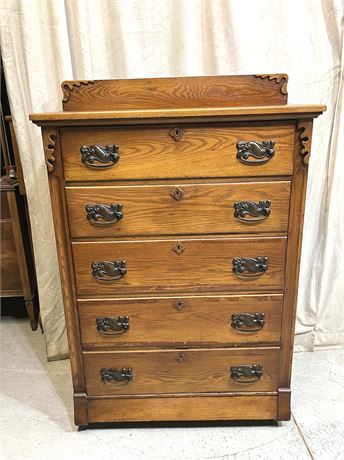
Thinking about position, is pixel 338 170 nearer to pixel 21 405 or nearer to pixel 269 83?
pixel 269 83

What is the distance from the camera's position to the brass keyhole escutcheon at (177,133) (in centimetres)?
111

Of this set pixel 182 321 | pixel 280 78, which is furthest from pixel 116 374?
pixel 280 78

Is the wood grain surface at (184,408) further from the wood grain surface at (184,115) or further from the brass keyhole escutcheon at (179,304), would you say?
the wood grain surface at (184,115)

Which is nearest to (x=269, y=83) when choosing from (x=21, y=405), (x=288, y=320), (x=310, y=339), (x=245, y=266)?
(x=245, y=266)

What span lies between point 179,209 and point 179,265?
0.18m

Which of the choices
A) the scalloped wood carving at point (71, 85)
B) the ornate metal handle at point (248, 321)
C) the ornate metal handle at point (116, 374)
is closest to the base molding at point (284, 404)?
the ornate metal handle at point (248, 321)

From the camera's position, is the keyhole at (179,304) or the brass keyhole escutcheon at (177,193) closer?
the brass keyhole escutcheon at (177,193)

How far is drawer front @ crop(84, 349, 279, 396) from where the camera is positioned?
4.38 feet

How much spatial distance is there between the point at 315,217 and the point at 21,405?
1.48 m

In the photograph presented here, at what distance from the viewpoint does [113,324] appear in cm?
130

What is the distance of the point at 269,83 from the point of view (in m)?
1.17

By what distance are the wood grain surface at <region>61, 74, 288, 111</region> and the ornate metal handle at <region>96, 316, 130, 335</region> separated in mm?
682

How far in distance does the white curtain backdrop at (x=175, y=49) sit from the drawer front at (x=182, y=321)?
648mm

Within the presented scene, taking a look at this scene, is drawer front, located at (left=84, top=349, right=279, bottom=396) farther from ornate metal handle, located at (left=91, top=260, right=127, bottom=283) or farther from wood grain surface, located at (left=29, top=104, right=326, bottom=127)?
wood grain surface, located at (left=29, top=104, right=326, bottom=127)
